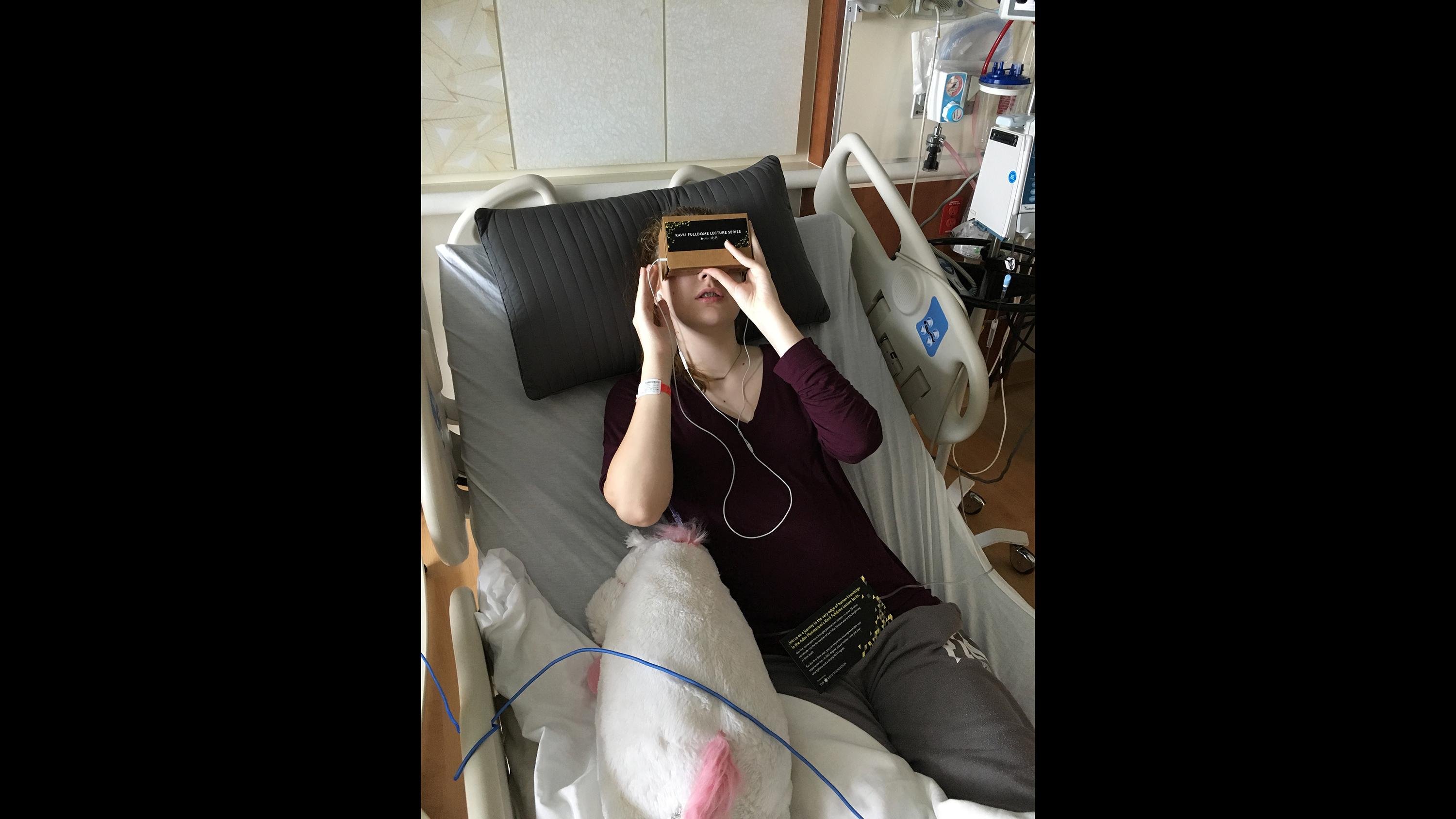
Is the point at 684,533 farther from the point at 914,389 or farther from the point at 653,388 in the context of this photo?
the point at 914,389

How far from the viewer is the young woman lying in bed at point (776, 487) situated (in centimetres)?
112

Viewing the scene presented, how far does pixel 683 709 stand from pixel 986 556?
4.67ft

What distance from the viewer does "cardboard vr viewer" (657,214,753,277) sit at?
4.36 feet

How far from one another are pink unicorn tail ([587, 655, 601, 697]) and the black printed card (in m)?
0.30

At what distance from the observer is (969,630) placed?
1440 mm

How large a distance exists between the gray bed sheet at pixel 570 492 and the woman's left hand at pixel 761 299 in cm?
34

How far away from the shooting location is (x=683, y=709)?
0.90 metres

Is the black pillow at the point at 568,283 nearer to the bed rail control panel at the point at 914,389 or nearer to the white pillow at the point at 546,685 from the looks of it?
the white pillow at the point at 546,685

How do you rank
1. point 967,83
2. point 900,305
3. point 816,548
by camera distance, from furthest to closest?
1. point 967,83
2. point 900,305
3. point 816,548

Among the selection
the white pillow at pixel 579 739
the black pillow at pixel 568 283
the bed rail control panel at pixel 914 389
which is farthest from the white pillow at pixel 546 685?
the bed rail control panel at pixel 914 389
